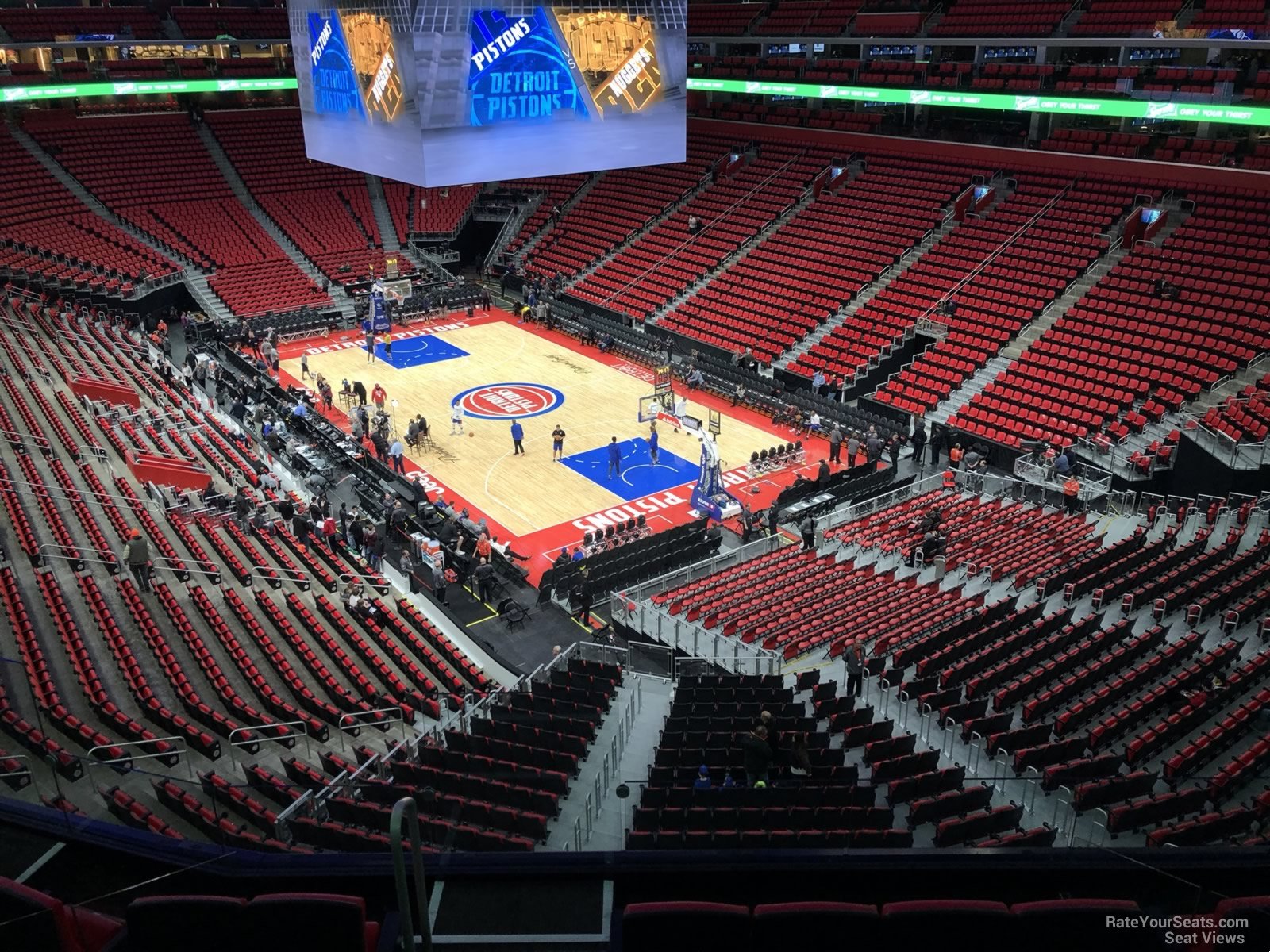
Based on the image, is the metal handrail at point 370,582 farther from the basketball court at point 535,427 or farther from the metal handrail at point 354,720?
the metal handrail at point 354,720

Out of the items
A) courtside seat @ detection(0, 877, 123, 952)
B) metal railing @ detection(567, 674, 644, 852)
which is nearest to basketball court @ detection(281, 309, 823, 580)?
metal railing @ detection(567, 674, 644, 852)

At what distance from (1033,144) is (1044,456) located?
15.1m

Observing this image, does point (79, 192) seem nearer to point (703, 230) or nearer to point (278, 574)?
point (703, 230)

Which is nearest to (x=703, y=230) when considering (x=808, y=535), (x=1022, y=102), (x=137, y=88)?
(x=1022, y=102)

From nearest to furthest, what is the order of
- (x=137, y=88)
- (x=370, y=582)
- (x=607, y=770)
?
(x=607, y=770) < (x=370, y=582) < (x=137, y=88)

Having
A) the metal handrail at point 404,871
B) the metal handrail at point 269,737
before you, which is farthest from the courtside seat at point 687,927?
the metal handrail at point 269,737

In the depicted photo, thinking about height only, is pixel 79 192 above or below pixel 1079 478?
above

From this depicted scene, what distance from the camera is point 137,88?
42.7m

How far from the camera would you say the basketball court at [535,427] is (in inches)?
893

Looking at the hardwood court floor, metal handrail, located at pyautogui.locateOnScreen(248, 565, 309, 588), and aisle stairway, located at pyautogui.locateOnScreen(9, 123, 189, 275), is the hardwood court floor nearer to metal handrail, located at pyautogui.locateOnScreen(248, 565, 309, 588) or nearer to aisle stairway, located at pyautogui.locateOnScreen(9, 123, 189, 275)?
metal handrail, located at pyautogui.locateOnScreen(248, 565, 309, 588)

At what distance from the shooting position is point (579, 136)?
19422mm

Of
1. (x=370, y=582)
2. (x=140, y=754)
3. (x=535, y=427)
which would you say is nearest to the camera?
(x=140, y=754)

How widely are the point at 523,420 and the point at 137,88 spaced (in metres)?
27.9

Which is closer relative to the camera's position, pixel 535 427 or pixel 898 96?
pixel 535 427
